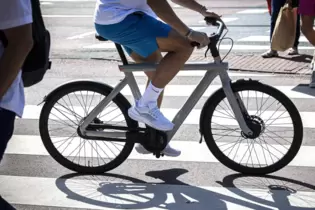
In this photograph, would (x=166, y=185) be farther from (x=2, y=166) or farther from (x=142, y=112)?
(x=2, y=166)

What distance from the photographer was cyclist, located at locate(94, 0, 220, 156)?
4.70 meters

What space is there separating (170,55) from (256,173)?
1.18m

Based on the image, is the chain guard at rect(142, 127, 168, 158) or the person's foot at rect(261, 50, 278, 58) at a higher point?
the chain guard at rect(142, 127, 168, 158)

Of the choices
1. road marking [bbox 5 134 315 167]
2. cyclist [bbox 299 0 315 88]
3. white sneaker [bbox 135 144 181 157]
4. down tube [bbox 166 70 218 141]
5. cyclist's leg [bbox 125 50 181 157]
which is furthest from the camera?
cyclist [bbox 299 0 315 88]

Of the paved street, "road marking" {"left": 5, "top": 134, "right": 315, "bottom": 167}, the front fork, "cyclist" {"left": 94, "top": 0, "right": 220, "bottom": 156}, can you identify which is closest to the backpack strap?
"cyclist" {"left": 94, "top": 0, "right": 220, "bottom": 156}

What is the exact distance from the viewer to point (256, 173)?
5191 millimetres

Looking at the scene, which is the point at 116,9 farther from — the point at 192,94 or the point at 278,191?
the point at 278,191

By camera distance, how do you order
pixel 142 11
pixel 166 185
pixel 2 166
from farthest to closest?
pixel 2 166 → pixel 166 185 → pixel 142 11

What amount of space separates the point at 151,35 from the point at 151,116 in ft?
1.94

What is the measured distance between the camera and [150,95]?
487 centimetres

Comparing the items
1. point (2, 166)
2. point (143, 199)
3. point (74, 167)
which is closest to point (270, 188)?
point (143, 199)

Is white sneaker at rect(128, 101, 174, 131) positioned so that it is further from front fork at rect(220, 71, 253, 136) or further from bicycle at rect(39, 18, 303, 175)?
front fork at rect(220, 71, 253, 136)

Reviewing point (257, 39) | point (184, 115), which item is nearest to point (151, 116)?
point (184, 115)

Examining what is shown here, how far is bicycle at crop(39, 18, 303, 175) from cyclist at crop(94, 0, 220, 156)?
12cm
